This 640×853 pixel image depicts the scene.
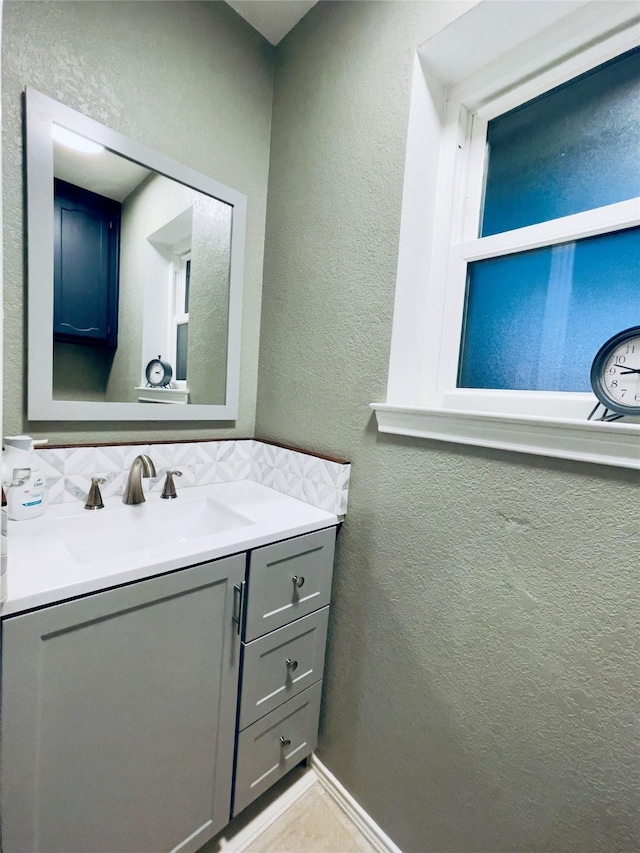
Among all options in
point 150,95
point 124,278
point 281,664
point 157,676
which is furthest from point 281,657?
point 150,95

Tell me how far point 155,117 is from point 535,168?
3.52 ft

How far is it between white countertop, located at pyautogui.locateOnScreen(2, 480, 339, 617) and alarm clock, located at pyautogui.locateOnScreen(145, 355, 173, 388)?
0.35 meters

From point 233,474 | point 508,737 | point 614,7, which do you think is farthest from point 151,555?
point 614,7

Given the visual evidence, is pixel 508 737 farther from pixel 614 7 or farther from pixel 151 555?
pixel 614 7

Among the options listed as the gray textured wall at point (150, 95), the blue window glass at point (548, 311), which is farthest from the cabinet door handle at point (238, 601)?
the blue window glass at point (548, 311)

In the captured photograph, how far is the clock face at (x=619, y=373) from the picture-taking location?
76cm

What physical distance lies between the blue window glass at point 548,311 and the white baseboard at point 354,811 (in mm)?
1279

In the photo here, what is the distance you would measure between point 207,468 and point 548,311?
1.13m

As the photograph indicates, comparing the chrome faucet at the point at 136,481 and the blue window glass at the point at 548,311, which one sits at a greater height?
the blue window glass at the point at 548,311

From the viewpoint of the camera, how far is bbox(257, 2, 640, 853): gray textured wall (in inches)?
29.7

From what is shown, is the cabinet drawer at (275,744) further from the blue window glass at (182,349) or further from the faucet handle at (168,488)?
the blue window glass at (182,349)

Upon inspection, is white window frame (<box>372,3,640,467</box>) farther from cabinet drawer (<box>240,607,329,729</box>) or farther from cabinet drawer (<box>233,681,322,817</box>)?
cabinet drawer (<box>233,681,322,817</box>)

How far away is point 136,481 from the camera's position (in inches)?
45.6

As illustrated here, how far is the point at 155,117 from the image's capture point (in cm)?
115
